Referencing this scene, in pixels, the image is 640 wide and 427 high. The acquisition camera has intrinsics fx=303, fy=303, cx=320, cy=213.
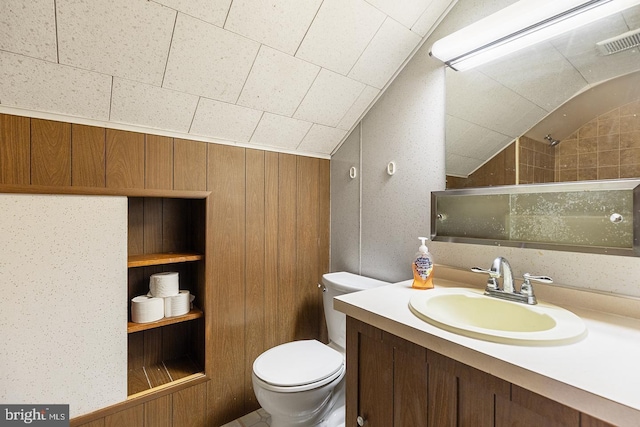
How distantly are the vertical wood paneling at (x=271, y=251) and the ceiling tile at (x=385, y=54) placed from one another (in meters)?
0.68

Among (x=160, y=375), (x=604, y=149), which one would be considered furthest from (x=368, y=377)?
(x=160, y=375)

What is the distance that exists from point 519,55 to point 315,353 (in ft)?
5.24

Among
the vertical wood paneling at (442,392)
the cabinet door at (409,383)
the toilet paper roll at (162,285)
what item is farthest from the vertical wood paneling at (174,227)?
the vertical wood paneling at (442,392)

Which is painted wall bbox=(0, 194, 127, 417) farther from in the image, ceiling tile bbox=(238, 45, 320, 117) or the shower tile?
the shower tile

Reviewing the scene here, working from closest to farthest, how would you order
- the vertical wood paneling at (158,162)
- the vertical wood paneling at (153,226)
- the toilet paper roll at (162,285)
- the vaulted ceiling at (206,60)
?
the vaulted ceiling at (206,60) < the vertical wood paneling at (158,162) < the toilet paper roll at (162,285) < the vertical wood paneling at (153,226)

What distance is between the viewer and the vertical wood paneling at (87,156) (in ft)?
4.17

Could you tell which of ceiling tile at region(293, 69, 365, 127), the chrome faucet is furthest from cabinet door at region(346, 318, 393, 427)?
ceiling tile at region(293, 69, 365, 127)

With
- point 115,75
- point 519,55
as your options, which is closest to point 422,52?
point 519,55

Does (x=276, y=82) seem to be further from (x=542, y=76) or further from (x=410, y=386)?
(x=410, y=386)

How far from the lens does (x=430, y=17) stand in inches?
56.6

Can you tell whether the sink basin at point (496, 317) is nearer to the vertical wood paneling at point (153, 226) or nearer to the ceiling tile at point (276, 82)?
the ceiling tile at point (276, 82)

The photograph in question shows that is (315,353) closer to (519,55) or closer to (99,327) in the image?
(99,327)

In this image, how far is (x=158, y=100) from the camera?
1.35 metres

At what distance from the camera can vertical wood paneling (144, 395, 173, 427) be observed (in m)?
1.44
